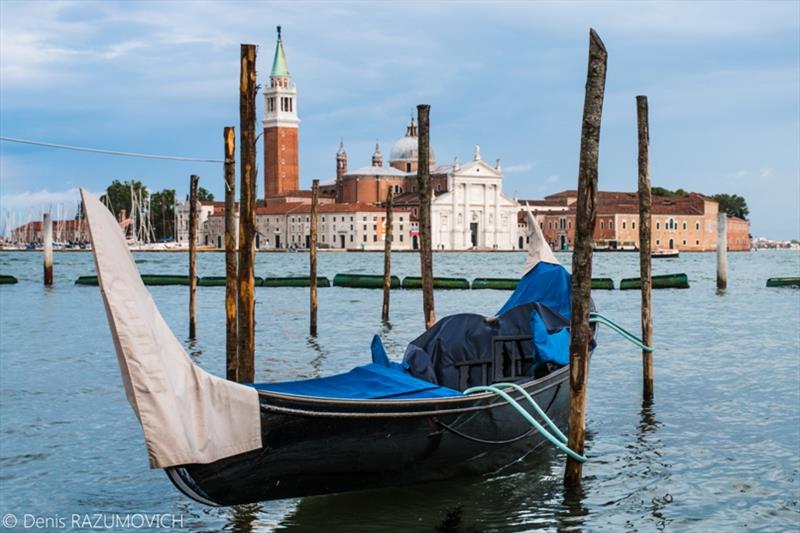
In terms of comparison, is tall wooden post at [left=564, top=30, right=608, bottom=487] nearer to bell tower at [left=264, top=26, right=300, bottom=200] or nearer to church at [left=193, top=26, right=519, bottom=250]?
church at [left=193, top=26, right=519, bottom=250]

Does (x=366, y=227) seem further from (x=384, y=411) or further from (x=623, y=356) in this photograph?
(x=384, y=411)

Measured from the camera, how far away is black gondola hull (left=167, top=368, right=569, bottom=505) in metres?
4.73

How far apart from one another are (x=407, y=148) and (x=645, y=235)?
82044 millimetres

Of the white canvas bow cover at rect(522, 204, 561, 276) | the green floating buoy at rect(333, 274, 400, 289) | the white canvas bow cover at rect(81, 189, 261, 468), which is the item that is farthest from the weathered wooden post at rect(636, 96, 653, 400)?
the green floating buoy at rect(333, 274, 400, 289)

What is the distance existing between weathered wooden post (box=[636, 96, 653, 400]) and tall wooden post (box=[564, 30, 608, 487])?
308cm

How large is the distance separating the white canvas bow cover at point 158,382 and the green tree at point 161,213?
87.8 m

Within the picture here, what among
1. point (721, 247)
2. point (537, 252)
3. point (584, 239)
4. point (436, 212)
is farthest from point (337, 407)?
point (436, 212)

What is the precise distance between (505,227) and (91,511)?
79296 millimetres

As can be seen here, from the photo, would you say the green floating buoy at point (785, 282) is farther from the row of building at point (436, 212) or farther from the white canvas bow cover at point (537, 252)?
the row of building at point (436, 212)

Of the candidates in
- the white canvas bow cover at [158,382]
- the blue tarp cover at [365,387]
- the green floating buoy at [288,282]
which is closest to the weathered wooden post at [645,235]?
the blue tarp cover at [365,387]

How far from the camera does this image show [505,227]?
84312 mm

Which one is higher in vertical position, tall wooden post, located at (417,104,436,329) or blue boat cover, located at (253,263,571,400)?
tall wooden post, located at (417,104,436,329)

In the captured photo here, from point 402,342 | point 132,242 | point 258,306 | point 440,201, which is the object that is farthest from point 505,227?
point 402,342

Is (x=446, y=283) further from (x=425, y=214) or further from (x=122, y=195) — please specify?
(x=122, y=195)
